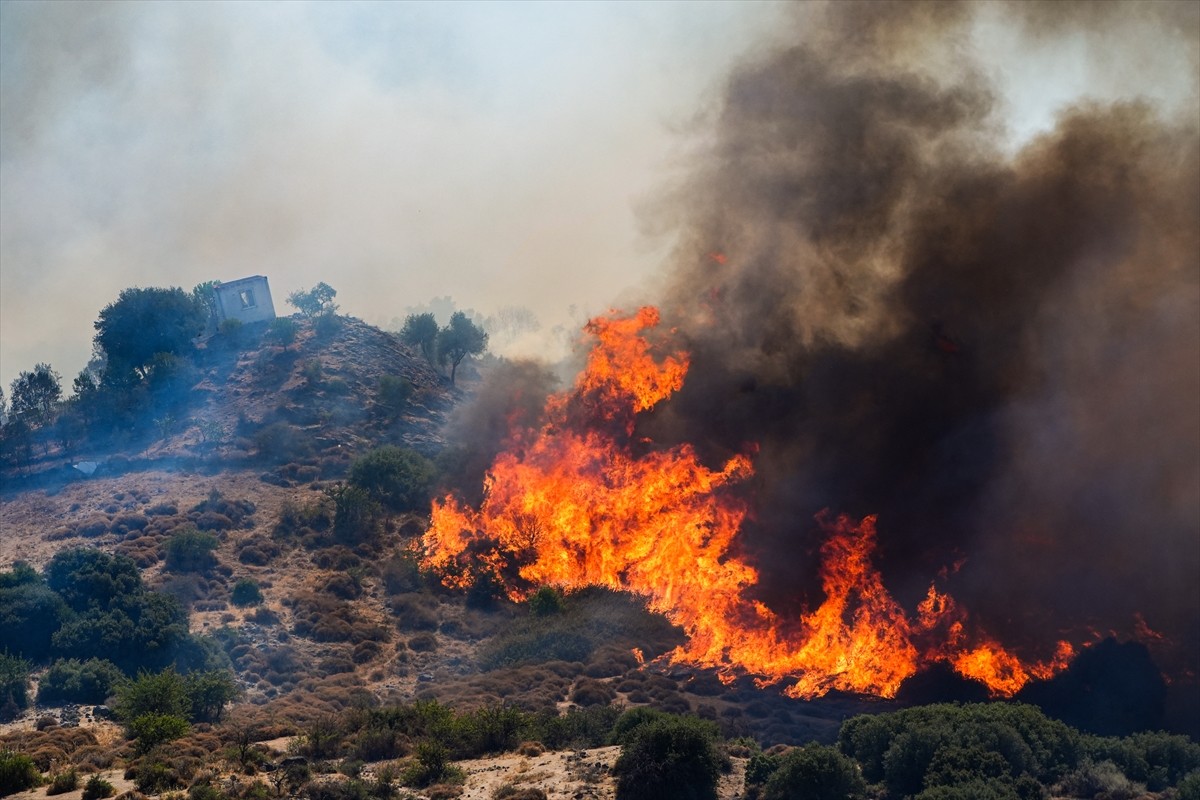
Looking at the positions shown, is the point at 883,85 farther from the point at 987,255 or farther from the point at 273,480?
the point at 273,480

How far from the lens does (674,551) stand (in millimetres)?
46750

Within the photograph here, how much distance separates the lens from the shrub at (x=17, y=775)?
33.0 m

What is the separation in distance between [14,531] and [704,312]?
46.4 meters

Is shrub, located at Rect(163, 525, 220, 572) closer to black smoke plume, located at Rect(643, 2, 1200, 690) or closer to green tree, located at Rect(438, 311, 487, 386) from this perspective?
black smoke plume, located at Rect(643, 2, 1200, 690)

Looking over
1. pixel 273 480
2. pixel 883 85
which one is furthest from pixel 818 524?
pixel 273 480

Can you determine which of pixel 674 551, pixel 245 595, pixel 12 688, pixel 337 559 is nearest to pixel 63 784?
pixel 12 688

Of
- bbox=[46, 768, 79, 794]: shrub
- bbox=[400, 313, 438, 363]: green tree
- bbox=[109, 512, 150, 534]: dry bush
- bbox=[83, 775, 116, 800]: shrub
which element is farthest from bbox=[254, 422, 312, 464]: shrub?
bbox=[83, 775, 116, 800]: shrub

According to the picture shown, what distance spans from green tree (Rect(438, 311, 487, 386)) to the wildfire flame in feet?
129

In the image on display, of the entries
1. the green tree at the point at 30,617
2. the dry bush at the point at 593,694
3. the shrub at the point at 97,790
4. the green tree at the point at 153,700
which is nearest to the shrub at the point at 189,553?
the green tree at the point at 30,617

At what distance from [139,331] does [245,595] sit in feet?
136

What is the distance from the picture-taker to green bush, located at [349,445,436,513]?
2719 inches

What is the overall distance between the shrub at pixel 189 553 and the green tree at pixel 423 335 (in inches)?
1708

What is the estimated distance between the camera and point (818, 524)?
44.3 metres

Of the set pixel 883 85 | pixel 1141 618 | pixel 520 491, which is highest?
pixel 883 85
